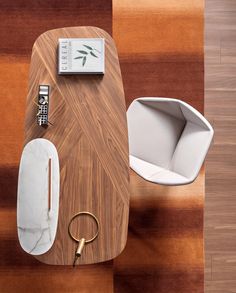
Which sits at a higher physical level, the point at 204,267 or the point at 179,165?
the point at 179,165

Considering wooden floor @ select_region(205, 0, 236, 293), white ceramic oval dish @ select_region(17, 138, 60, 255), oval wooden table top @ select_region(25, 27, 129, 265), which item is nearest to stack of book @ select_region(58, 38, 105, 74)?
oval wooden table top @ select_region(25, 27, 129, 265)

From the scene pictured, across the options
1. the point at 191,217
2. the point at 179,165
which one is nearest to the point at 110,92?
the point at 179,165

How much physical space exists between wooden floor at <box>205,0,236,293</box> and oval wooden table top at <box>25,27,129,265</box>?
2.69 feet

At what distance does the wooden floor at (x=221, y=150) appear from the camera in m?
2.47

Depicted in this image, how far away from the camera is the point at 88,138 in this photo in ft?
6.23

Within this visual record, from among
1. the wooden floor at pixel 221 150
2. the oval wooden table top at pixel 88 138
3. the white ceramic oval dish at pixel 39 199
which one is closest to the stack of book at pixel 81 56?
the oval wooden table top at pixel 88 138

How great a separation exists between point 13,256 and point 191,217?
1.14m

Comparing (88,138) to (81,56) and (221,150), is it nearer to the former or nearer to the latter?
(81,56)

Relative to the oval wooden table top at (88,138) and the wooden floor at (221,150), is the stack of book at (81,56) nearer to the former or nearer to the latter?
the oval wooden table top at (88,138)

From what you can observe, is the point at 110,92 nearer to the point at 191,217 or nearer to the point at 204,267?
the point at 191,217

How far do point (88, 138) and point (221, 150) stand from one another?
1.01 meters

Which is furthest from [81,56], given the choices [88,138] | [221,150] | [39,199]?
[221,150]

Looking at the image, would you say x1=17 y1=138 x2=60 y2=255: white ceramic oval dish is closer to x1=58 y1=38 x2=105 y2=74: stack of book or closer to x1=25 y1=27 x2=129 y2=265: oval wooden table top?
x1=25 y1=27 x2=129 y2=265: oval wooden table top

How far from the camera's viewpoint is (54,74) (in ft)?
6.23
